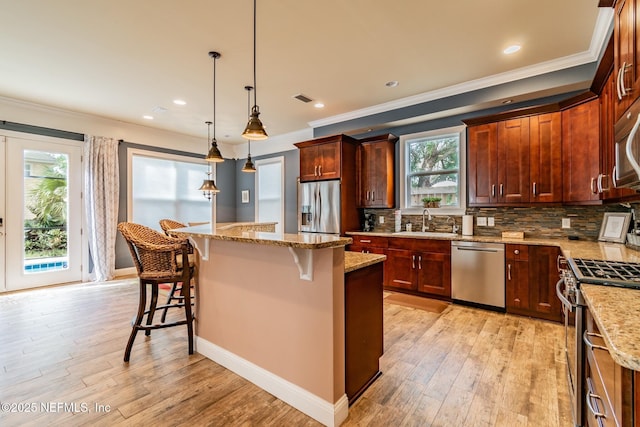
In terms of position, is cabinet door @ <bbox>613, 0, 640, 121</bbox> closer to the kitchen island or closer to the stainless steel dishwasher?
the kitchen island

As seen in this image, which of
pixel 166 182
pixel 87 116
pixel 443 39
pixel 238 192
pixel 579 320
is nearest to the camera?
pixel 579 320

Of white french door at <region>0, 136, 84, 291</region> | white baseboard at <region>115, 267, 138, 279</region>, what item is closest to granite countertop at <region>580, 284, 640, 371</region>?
white baseboard at <region>115, 267, 138, 279</region>

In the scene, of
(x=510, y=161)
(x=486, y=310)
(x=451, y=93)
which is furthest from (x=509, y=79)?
(x=486, y=310)

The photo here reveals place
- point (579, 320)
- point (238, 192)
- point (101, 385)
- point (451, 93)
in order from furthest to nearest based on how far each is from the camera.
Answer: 1. point (238, 192)
2. point (451, 93)
3. point (101, 385)
4. point (579, 320)

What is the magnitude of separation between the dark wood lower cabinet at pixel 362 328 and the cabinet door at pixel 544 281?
220 cm

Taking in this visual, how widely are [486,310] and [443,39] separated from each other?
123 inches

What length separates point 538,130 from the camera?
3400mm

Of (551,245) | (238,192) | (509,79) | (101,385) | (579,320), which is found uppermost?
(509,79)

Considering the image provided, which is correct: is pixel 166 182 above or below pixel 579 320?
above

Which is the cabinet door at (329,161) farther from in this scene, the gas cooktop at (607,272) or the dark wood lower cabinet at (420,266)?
the gas cooktop at (607,272)

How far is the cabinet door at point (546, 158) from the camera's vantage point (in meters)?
3.29

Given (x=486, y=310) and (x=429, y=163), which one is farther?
(x=429, y=163)

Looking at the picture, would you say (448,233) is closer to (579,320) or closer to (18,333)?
(579,320)

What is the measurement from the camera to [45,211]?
4.75 m
